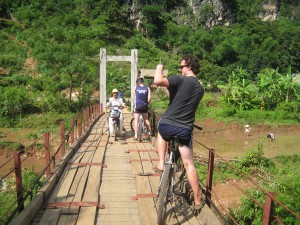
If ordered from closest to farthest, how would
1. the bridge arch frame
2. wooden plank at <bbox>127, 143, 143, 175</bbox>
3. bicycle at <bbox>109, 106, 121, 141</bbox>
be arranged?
1. wooden plank at <bbox>127, 143, 143, 175</bbox>
2. bicycle at <bbox>109, 106, 121, 141</bbox>
3. the bridge arch frame

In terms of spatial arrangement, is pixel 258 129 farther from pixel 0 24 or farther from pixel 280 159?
pixel 0 24

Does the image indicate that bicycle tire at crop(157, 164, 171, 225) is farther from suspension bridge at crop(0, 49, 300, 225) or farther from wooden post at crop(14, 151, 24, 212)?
wooden post at crop(14, 151, 24, 212)

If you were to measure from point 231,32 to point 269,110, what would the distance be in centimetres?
4287

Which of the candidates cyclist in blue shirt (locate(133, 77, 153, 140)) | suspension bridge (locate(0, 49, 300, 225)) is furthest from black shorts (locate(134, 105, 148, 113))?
suspension bridge (locate(0, 49, 300, 225))

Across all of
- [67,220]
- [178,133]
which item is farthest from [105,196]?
[178,133]

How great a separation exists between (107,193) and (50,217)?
962mm

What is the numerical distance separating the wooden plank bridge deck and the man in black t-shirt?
2.41 ft

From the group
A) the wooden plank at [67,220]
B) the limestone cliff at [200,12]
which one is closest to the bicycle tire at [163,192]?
the wooden plank at [67,220]

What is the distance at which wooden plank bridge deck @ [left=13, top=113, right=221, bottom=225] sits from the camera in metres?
3.31

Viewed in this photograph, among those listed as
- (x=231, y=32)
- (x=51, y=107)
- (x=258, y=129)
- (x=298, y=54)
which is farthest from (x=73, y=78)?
(x=231, y=32)

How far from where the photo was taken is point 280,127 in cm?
1609

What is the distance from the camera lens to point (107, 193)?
4082 mm

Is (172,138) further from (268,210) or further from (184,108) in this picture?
(268,210)

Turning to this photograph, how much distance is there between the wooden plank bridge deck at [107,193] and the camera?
331 centimetres
